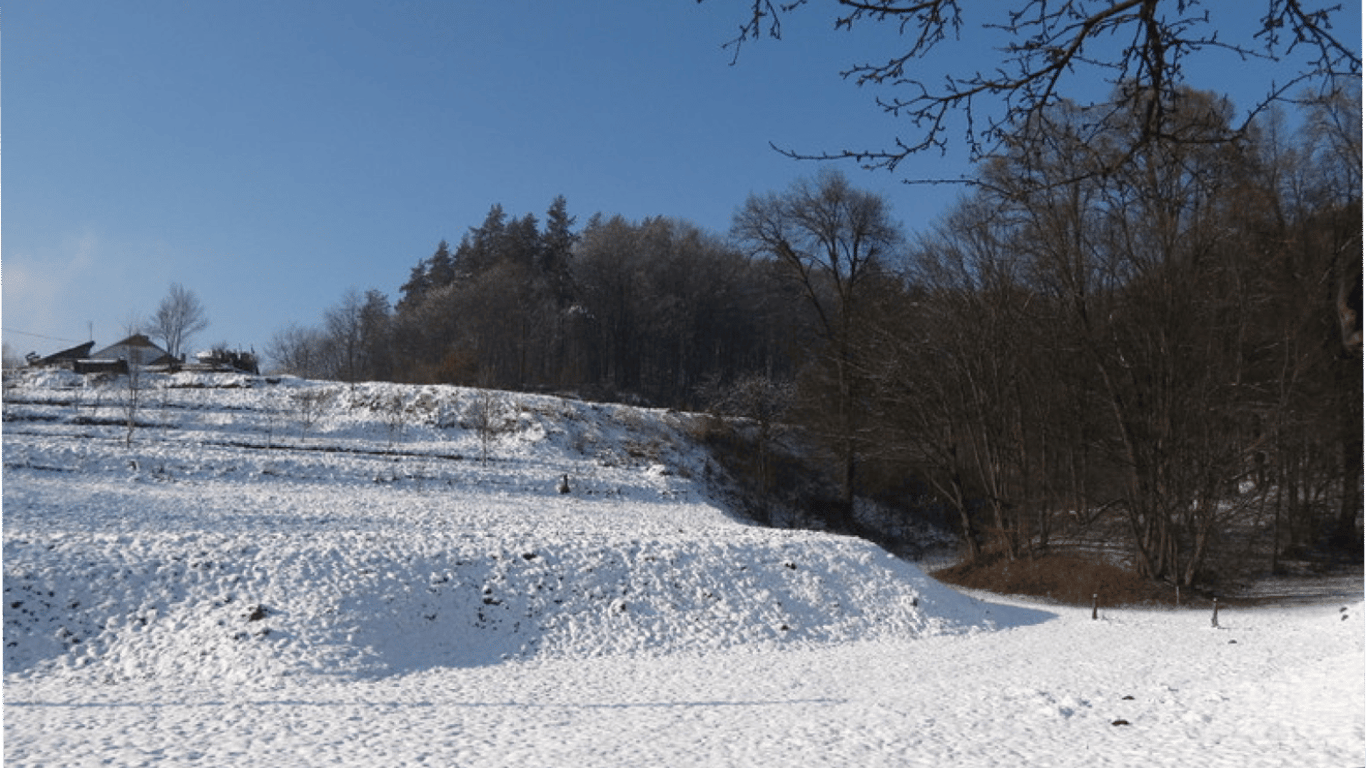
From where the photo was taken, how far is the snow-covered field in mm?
8109

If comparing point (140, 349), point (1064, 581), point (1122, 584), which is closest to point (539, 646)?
point (1064, 581)

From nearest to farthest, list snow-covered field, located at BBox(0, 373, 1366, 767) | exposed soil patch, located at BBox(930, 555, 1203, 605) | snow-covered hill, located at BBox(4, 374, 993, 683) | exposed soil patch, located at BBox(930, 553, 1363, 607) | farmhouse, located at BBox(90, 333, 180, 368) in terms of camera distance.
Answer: snow-covered field, located at BBox(0, 373, 1366, 767) < snow-covered hill, located at BBox(4, 374, 993, 683) < exposed soil patch, located at BBox(930, 553, 1363, 607) < exposed soil patch, located at BBox(930, 555, 1203, 605) < farmhouse, located at BBox(90, 333, 180, 368)

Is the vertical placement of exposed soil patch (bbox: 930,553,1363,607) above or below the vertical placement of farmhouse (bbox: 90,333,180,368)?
below

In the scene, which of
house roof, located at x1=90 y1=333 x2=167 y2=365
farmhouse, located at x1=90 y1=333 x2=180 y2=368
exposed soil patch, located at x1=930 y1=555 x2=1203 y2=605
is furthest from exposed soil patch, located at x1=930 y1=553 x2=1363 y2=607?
house roof, located at x1=90 y1=333 x2=167 y2=365

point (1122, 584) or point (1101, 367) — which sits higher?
point (1101, 367)

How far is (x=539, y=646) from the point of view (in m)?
14.4

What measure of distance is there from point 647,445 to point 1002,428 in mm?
13905

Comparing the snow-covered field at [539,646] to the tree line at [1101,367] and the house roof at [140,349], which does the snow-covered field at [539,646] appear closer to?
the tree line at [1101,367]

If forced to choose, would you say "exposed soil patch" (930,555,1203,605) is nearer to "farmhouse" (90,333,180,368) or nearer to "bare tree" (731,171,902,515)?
"bare tree" (731,171,902,515)

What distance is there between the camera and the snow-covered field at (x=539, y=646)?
8.11m

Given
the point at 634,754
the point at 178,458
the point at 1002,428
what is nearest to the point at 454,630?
the point at 634,754

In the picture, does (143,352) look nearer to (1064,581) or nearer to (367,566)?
(367,566)

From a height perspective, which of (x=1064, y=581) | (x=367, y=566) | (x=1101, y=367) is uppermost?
(x=1101, y=367)

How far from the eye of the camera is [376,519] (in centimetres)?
2130
